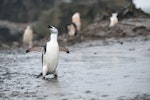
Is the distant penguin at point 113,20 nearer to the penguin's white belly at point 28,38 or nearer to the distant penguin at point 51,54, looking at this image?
the penguin's white belly at point 28,38

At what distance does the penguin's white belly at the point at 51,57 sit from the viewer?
10633 millimetres

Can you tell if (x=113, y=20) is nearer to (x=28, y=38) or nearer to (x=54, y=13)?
(x=28, y=38)

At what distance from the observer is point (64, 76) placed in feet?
35.7

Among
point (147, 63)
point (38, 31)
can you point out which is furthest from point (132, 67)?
point (38, 31)

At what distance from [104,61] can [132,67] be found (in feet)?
6.97

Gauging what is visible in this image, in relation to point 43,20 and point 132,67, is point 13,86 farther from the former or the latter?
point 43,20

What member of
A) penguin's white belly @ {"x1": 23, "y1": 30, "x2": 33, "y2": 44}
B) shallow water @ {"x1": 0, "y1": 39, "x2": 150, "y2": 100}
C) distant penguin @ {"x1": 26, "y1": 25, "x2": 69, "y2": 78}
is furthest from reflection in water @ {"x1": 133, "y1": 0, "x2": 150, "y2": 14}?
distant penguin @ {"x1": 26, "y1": 25, "x2": 69, "y2": 78}

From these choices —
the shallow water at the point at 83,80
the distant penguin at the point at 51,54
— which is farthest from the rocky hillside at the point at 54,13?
the distant penguin at the point at 51,54

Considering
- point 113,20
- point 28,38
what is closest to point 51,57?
point 113,20

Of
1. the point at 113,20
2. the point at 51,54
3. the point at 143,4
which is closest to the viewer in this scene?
the point at 51,54

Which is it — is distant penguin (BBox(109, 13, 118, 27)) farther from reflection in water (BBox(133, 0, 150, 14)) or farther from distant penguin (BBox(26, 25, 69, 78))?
distant penguin (BBox(26, 25, 69, 78))

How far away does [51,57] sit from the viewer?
10.7m

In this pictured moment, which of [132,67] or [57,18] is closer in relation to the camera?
[132,67]

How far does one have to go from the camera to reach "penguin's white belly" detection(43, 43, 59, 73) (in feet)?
34.9
